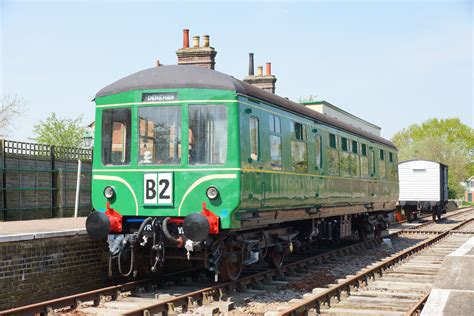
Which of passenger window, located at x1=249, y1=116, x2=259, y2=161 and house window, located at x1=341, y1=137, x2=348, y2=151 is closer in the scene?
passenger window, located at x1=249, y1=116, x2=259, y2=161

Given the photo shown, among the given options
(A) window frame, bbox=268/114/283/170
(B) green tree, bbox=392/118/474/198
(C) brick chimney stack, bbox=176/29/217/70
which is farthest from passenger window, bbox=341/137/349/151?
(B) green tree, bbox=392/118/474/198

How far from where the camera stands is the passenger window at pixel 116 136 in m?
9.98

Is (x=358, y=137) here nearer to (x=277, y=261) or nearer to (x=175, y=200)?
(x=277, y=261)

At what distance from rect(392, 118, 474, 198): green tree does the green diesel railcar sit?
5900 centimetres

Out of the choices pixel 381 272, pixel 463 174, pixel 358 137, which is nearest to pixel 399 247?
pixel 358 137

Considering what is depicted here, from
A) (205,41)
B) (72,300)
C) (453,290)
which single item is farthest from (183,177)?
(205,41)

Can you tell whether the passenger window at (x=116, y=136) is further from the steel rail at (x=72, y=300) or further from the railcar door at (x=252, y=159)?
the steel rail at (x=72, y=300)

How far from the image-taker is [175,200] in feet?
31.1

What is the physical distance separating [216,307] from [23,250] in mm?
2921

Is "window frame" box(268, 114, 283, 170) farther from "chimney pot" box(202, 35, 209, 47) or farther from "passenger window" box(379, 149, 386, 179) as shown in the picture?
"chimney pot" box(202, 35, 209, 47)

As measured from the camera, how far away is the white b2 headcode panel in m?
9.55

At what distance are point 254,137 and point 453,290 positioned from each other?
12.1ft

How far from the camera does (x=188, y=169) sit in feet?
31.0

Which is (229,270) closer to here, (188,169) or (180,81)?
(188,169)
